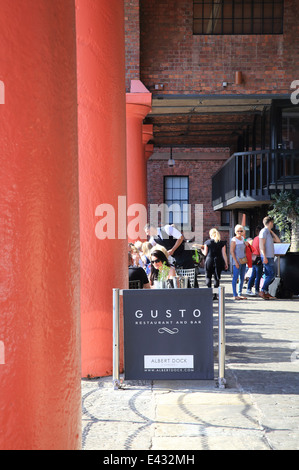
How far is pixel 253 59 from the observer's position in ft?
44.6

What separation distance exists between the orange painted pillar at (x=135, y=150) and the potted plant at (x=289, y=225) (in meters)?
3.09

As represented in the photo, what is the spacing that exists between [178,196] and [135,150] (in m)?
12.0

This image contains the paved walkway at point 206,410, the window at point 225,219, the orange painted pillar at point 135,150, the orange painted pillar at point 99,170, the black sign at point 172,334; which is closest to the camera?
the paved walkway at point 206,410

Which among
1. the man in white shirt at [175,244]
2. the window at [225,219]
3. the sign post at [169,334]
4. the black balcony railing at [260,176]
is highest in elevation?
the black balcony railing at [260,176]

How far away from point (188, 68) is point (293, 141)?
6.85 metres

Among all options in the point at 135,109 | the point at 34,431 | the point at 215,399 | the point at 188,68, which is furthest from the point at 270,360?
the point at 188,68

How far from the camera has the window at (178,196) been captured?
25.4 meters

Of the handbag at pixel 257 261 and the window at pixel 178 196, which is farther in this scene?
the window at pixel 178 196

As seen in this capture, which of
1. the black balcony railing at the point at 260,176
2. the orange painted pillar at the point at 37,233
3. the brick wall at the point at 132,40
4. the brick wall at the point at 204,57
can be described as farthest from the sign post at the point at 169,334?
the black balcony railing at the point at 260,176

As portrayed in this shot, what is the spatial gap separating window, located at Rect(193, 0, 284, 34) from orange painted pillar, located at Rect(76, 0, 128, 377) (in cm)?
873

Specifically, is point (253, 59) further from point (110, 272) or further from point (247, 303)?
point (110, 272)

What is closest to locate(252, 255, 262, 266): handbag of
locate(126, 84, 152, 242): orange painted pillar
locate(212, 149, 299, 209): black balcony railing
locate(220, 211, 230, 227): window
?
locate(212, 149, 299, 209): black balcony railing

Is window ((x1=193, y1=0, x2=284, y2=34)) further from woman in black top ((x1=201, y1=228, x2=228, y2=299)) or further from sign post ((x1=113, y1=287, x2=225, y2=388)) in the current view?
sign post ((x1=113, y1=287, x2=225, y2=388))

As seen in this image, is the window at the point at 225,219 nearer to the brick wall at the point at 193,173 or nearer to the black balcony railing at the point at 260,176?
the brick wall at the point at 193,173
